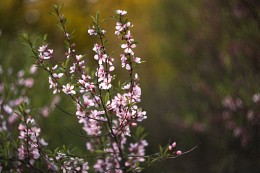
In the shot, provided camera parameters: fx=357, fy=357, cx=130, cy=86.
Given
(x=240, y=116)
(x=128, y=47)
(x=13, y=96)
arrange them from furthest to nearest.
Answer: (x=240, y=116) < (x=13, y=96) < (x=128, y=47)

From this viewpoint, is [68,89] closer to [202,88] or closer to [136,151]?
[136,151]

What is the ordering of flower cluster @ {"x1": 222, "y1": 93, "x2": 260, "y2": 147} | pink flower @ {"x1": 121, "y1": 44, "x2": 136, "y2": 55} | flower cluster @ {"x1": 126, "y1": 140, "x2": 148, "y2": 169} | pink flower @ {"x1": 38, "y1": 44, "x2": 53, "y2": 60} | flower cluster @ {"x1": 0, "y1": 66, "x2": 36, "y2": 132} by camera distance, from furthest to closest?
flower cluster @ {"x1": 222, "y1": 93, "x2": 260, "y2": 147}
flower cluster @ {"x1": 0, "y1": 66, "x2": 36, "y2": 132}
flower cluster @ {"x1": 126, "y1": 140, "x2": 148, "y2": 169}
pink flower @ {"x1": 38, "y1": 44, "x2": 53, "y2": 60}
pink flower @ {"x1": 121, "y1": 44, "x2": 136, "y2": 55}

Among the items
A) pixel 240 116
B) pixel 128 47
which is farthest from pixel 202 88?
pixel 128 47

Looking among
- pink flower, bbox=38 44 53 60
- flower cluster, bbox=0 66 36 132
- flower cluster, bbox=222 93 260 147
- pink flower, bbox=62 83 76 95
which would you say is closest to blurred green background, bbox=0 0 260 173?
flower cluster, bbox=222 93 260 147

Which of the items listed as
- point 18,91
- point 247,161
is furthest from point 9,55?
point 247,161

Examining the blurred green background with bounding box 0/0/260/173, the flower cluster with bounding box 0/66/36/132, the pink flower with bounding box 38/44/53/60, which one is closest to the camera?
the pink flower with bounding box 38/44/53/60

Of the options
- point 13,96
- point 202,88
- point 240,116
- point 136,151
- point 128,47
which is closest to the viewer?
point 128,47

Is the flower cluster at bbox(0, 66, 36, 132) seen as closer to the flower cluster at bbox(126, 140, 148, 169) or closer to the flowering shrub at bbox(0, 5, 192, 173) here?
the flowering shrub at bbox(0, 5, 192, 173)

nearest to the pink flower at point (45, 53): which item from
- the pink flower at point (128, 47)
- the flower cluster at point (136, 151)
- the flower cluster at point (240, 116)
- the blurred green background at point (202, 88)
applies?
the pink flower at point (128, 47)
